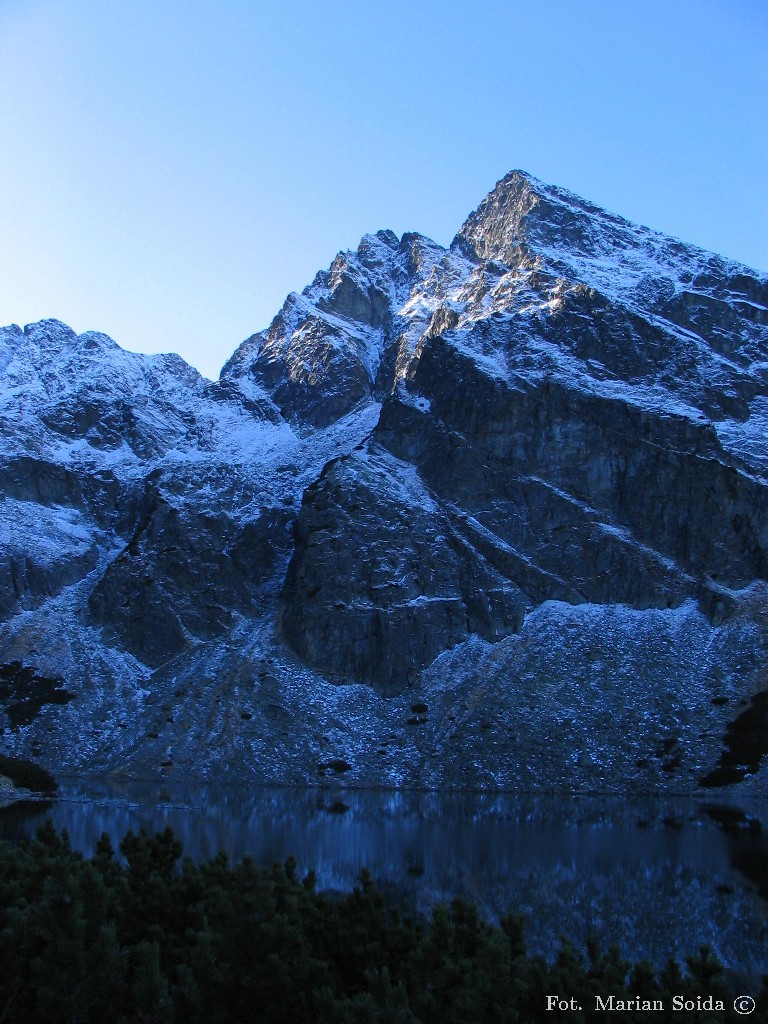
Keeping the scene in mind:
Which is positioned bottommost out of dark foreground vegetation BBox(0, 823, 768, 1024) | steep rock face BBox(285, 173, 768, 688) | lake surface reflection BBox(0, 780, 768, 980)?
lake surface reflection BBox(0, 780, 768, 980)

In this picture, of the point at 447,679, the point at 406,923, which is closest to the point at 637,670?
the point at 447,679

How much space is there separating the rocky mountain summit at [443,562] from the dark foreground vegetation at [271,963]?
83932 mm

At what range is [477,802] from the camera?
271 ft

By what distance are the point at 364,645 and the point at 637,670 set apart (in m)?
41.4

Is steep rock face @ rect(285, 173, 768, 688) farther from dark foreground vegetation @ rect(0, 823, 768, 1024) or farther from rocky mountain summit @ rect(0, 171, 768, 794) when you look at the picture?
dark foreground vegetation @ rect(0, 823, 768, 1024)

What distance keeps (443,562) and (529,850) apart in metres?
92.8

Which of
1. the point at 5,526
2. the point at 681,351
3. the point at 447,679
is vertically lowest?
the point at 447,679

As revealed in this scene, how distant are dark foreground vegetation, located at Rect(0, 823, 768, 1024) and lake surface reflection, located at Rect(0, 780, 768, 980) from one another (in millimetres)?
2025

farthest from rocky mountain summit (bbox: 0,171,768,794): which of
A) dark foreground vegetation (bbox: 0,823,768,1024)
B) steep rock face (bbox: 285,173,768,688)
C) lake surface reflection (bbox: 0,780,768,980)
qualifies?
dark foreground vegetation (bbox: 0,823,768,1024)

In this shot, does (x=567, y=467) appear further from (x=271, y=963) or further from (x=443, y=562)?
(x=271, y=963)

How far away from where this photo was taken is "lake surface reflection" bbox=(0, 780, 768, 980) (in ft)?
98.1

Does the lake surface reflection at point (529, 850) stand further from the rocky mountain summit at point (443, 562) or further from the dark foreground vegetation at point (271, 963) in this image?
the rocky mountain summit at point (443, 562)

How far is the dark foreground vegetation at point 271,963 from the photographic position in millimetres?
12133

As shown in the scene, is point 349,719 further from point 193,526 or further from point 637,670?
point 193,526
